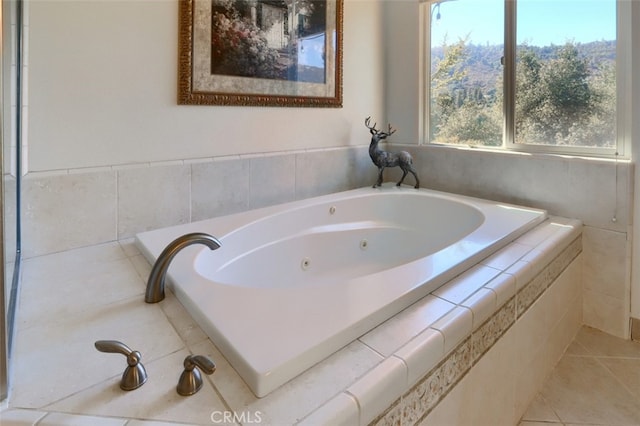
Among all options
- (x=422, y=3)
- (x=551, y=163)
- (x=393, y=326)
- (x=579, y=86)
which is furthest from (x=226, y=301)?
(x=422, y=3)

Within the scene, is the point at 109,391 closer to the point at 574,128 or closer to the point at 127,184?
the point at 127,184

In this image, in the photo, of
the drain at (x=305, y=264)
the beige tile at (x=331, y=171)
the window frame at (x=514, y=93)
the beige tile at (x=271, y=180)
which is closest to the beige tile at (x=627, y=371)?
the window frame at (x=514, y=93)

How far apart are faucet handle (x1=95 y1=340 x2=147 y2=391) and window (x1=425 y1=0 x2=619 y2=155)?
2.24 meters

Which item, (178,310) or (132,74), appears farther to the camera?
(132,74)

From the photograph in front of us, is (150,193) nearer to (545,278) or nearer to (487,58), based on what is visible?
(545,278)

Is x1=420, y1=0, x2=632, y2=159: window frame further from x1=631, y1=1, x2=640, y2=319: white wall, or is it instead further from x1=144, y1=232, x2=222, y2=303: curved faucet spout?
x1=144, y1=232, x2=222, y2=303: curved faucet spout

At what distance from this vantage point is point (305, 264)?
210 centimetres

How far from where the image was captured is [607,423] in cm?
139

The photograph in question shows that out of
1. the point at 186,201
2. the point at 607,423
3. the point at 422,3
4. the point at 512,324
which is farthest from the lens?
the point at 422,3

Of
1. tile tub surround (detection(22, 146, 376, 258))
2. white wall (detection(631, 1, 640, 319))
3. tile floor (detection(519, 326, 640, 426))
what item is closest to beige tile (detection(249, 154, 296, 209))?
tile tub surround (detection(22, 146, 376, 258))

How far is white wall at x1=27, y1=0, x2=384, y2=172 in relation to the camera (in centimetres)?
148

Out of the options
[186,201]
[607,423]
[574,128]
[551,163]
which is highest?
[574,128]

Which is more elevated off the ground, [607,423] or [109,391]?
[109,391]

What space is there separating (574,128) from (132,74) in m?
2.25
